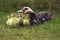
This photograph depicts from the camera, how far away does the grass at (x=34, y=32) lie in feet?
19.0

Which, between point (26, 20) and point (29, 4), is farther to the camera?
point (29, 4)

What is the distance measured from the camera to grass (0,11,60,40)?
5785 mm

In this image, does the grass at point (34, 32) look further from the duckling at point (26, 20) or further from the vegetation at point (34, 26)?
the duckling at point (26, 20)

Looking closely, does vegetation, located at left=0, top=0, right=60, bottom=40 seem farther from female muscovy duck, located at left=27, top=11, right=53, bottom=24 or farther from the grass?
female muscovy duck, located at left=27, top=11, right=53, bottom=24

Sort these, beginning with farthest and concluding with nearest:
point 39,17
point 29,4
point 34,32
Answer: point 29,4
point 39,17
point 34,32

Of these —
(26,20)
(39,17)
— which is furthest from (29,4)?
(26,20)

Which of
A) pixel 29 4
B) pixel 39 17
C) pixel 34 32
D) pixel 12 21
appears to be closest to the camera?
pixel 34 32

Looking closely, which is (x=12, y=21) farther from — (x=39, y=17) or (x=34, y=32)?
(x=39, y=17)

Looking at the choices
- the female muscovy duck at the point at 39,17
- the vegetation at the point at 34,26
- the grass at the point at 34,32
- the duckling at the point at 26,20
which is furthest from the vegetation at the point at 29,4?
the duckling at the point at 26,20

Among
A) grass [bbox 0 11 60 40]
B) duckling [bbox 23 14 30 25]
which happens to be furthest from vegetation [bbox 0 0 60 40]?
duckling [bbox 23 14 30 25]

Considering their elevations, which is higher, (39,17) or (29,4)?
(29,4)

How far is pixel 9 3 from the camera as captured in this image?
8.85 meters

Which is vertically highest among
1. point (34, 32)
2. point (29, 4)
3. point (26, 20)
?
point (29, 4)

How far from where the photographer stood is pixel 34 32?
6.11 meters
